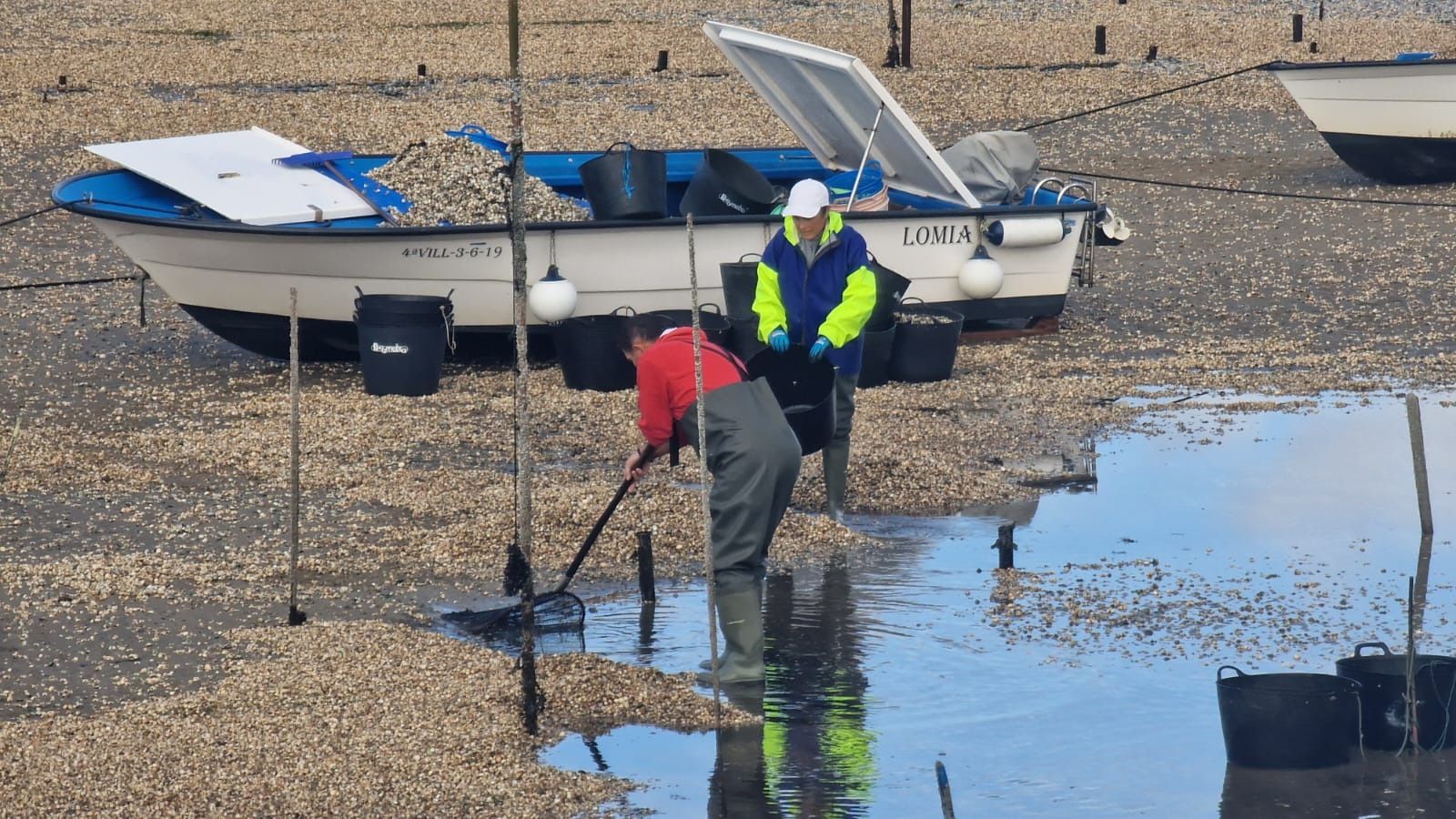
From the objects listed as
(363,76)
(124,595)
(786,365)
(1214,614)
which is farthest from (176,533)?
(363,76)

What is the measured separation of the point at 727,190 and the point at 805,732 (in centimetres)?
768

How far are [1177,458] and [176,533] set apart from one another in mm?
5437

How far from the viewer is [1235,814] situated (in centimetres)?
598

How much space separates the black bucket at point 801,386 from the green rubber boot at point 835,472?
98 cm

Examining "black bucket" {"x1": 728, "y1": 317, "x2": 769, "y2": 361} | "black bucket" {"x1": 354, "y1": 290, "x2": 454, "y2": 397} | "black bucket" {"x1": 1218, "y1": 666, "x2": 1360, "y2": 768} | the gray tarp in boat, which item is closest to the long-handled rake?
"black bucket" {"x1": 1218, "y1": 666, "x2": 1360, "y2": 768}

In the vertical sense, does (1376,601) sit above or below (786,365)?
below

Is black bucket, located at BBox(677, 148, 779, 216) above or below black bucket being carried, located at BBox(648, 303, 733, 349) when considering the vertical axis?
above

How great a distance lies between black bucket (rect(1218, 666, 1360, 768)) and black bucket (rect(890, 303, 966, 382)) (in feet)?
21.5

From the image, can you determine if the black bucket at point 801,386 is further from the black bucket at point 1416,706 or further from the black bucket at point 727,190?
the black bucket at point 727,190

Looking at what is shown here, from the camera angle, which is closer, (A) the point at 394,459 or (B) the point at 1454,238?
(A) the point at 394,459

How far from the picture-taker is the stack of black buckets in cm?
620

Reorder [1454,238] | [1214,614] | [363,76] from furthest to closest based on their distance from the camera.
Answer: [363,76] < [1454,238] < [1214,614]

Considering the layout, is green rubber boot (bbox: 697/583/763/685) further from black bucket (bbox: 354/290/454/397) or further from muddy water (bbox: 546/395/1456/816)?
black bucket (bbox: 354/290/454/397)

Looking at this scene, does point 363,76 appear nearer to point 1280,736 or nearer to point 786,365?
point 786,365
